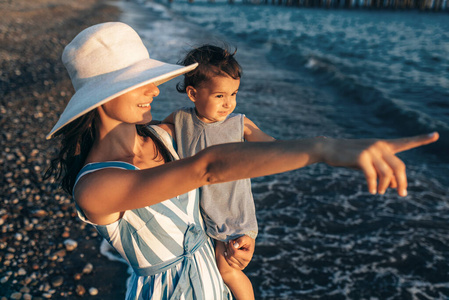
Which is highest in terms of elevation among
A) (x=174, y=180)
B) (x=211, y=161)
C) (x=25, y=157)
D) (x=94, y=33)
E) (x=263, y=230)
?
(x=94, y=33)

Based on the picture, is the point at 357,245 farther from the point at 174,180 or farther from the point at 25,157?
the point at 25,157

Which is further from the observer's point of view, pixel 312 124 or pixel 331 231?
pixel 312 124

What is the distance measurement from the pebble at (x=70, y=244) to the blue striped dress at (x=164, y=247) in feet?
9.62

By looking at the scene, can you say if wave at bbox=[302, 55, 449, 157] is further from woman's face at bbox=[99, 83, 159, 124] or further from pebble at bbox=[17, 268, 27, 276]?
pebble at bbox=[17, 268, 27, 276]

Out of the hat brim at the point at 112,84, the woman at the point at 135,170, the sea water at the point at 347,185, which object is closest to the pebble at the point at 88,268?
the sea water at the point at 347,185

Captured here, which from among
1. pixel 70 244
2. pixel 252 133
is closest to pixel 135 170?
pixel 252 133

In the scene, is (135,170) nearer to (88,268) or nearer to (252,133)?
(252,133)

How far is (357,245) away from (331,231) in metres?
0.44

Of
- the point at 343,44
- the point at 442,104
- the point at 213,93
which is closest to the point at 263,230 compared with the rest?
the point at 213,93

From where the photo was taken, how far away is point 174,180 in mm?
1446

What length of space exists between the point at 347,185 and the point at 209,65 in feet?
16.3

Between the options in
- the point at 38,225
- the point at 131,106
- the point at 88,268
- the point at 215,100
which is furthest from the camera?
the point at 38,225

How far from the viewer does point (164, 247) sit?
191 centimetres

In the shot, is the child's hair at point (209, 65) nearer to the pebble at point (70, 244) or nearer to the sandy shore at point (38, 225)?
the sandy shore at point (38, 225)
